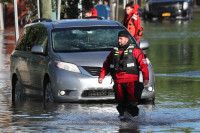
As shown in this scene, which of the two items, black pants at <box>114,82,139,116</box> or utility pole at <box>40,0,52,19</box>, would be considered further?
utility pole at <box>40,0,52,19</box>

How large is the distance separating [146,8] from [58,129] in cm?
4193

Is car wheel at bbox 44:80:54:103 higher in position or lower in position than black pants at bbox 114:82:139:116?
lower

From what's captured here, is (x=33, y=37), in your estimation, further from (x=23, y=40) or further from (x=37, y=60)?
(x=37, y=60)

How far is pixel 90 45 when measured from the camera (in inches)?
518

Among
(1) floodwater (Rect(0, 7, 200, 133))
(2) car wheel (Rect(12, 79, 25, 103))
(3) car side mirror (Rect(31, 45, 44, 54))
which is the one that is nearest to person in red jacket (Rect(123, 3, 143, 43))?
(1) floodwater (Rect(0, 7, 200, 133))

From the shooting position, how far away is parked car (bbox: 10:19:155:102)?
40.2 feet

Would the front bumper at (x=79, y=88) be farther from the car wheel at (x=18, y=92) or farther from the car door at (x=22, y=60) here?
the car wheel at (x=18, y=92)

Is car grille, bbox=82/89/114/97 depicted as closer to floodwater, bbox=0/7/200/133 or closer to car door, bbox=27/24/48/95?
floodwater, bbox=0/7/200/133

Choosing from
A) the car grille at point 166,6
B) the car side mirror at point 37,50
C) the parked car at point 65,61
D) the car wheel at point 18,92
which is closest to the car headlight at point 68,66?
the parked car at point 65,61

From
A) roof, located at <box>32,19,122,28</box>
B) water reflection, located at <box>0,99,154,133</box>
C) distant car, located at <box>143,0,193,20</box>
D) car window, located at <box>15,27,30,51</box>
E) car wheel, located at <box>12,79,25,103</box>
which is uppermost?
roof, located at <box>32,19,122,28</box>

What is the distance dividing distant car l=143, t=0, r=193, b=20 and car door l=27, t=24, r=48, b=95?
36512 mm

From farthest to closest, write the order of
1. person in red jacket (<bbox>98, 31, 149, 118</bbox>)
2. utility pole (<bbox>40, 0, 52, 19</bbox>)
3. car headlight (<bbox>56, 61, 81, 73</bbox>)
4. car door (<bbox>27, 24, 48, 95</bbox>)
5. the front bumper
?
utility pole (<bbox>40, 0, 52, 19</bbox>), car door (<bbox>27, 24, 48, 95</bbox>), car headlight (<bbox>56, 61, 81, 73</bbox>), the front bumper, person in red jacket (<bbox>98, 31, 149, 118</bbox>)

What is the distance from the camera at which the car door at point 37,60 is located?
42.4 feet

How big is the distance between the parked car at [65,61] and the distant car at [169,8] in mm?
36179
